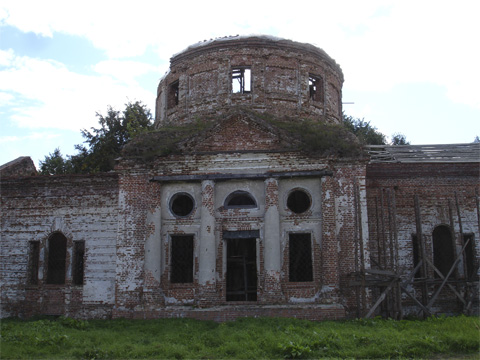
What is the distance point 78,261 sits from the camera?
634 inches

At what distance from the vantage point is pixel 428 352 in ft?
31.1

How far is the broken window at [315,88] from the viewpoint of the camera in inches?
714

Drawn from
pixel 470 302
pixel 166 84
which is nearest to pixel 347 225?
pixel 470 302

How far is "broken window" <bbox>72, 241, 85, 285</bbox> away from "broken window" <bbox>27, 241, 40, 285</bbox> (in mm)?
1475

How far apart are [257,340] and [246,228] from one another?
4317 mm

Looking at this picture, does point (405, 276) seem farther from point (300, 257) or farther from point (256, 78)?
point (256, 78)

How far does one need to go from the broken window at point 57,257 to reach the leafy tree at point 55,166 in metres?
11.2

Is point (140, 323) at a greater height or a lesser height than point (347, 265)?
lesser

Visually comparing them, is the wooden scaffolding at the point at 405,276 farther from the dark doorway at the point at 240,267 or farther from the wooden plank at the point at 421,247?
the dark doorway at the point at 240,267

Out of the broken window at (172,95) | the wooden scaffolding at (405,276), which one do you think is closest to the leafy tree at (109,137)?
the broken window at (172,95)

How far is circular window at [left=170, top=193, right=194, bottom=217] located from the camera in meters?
14.9

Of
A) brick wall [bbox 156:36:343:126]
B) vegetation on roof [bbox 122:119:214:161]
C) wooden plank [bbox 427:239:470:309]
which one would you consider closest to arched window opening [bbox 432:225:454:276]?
wooden plank [bbox 427:239:470:309]

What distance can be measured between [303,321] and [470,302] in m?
5.58

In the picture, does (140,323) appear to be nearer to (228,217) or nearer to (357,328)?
(228,217)
